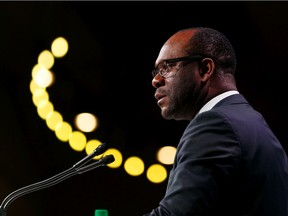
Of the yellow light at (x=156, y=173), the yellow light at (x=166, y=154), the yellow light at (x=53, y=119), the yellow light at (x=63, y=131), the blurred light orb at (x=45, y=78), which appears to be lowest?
the yellow light at (x=156, y=173)

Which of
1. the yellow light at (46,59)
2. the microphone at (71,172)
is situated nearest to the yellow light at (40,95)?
the yellow light at (46,59)

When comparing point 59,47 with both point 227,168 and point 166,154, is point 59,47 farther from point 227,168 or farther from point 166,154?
point 227,168

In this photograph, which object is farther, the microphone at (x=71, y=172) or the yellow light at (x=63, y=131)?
the yellow light at (x=63, y=131)

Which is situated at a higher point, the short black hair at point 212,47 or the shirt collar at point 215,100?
the short black hair at point 212,47

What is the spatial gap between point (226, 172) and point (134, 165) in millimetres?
2338

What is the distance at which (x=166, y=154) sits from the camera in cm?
344

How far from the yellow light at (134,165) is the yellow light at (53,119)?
495mm

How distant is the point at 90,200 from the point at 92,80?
0.77 metres

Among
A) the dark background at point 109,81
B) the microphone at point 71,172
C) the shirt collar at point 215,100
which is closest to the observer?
the shirt collar at point 215,100

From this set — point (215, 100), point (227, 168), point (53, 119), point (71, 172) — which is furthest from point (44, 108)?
point (227, 168)

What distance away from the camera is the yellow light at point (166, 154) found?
11.3ft

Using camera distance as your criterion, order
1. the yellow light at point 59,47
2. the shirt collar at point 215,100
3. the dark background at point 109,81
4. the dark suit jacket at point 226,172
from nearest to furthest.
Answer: the dark suit jacket at point 226,172, the shirt collar at point 215,100, the dark background at point 109,81, the yellow light at point 59,47

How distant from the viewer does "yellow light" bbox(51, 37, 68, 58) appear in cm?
336

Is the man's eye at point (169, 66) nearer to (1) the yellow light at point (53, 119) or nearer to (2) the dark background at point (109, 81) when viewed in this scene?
(2) the dark background at point (109, 81)
